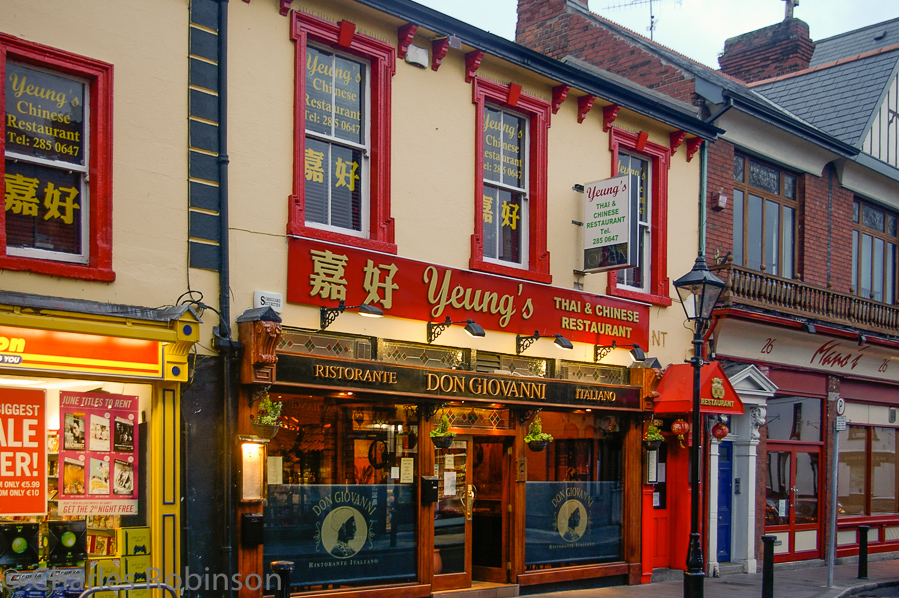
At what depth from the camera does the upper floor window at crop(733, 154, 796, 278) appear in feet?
59.2

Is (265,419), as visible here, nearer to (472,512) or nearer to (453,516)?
(453,516)

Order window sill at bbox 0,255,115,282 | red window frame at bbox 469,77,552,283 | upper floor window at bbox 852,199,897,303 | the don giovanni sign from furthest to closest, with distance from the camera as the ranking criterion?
upper floor window at bbox 852,199,897,303 < the don giovanni sign < red window frame at bbox 469,77,552,283 < window sill at bbox 0,255,115,282

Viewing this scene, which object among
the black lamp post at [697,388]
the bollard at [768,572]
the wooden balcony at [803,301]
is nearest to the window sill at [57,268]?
the black lamp post at [697,388]

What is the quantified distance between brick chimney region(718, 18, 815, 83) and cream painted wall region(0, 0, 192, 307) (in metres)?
18.6

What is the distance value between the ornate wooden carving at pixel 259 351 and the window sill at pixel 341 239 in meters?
1.25

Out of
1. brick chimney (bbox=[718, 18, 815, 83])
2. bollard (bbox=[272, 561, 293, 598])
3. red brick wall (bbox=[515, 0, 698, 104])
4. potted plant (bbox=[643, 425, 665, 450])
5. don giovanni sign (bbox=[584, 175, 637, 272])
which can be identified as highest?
brick chimney (bbox=[718, 18, 815, 83])

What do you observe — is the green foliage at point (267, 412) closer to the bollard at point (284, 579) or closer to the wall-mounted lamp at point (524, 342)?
the bollard at point (284, 579)

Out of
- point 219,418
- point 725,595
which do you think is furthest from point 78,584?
point 725,595

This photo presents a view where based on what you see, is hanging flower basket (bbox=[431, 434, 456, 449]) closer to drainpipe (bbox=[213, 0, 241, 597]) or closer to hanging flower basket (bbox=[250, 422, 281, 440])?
hanging flower basket (bbox=[250, 422, 281, 440])

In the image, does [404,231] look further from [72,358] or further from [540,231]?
[72,358]

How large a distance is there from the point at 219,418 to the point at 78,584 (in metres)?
2.09

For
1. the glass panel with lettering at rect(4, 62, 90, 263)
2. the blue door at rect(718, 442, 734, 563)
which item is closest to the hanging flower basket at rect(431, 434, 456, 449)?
the glass panel with lettering at rect(4, 62, 90, 263)

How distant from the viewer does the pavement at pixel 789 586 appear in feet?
47.0

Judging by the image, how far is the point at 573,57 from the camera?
19484mm
